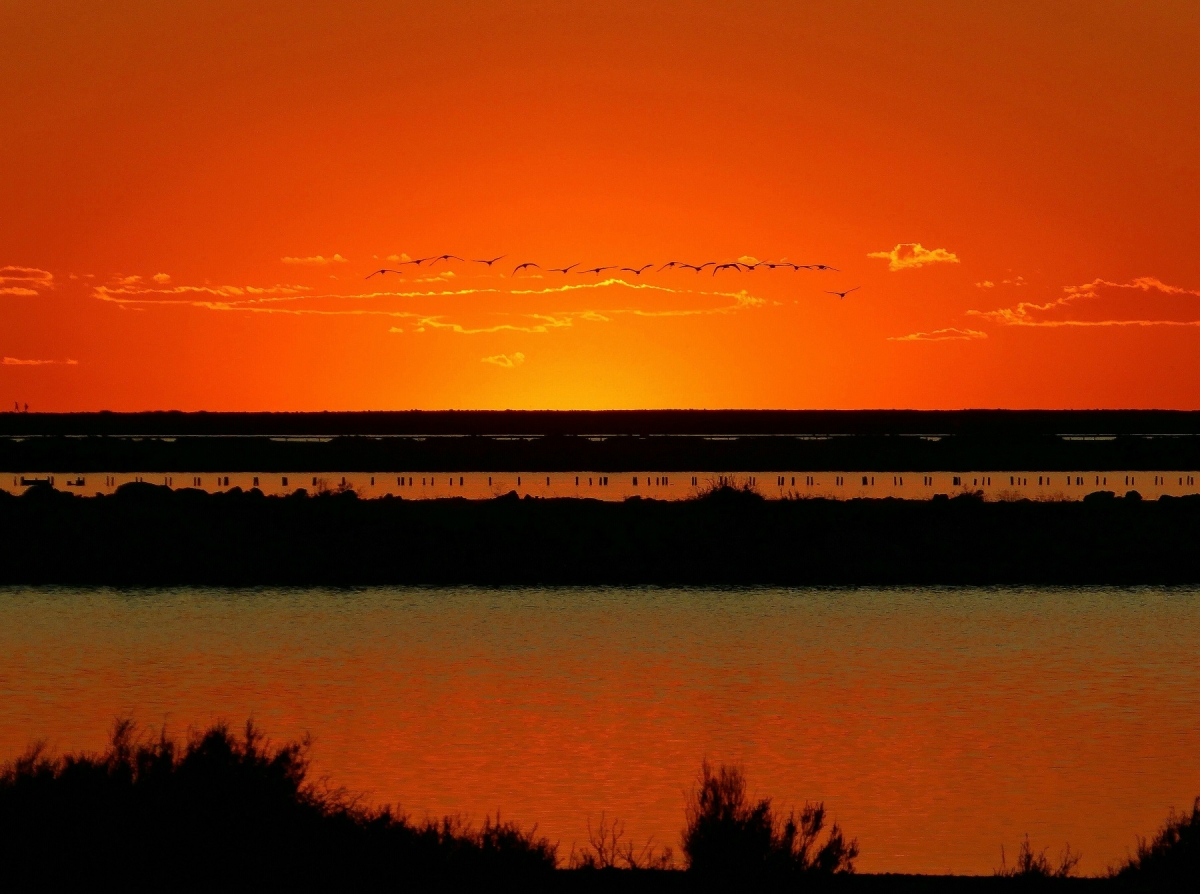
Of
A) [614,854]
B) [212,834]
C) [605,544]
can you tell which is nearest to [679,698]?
[614,854]

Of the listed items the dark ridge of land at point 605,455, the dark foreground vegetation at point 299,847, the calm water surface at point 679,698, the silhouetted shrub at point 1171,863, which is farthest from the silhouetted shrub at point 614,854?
the dark ridge of land at point 605,455

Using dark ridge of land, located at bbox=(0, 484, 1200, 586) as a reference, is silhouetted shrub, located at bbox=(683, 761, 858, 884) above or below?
below

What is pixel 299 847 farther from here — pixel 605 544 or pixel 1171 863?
pixel 605 544

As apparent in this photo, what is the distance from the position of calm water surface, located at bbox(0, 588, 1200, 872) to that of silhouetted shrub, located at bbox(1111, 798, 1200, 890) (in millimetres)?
2049

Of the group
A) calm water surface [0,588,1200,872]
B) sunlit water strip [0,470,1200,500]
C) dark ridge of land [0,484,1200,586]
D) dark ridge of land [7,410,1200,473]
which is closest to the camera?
calm water surface [0,588,1200,872]

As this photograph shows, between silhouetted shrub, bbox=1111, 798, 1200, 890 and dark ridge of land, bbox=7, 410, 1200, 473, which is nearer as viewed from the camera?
silhouetted shrub, bbox=1111, 798, 1200, 890

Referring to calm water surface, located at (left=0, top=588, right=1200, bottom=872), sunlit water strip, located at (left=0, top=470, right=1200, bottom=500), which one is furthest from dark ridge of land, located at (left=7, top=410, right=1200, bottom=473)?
calm water surface, located at (left=0, top=588, right=1200, bottom=872)

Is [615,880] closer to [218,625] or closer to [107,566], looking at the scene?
[218,625]

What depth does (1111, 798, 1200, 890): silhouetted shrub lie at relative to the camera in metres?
12.0

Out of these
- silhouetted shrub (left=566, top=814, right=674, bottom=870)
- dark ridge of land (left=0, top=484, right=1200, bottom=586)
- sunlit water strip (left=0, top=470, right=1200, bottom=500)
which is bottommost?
silhouetted shrub (left=566, top=814, right=674, bottom=870)

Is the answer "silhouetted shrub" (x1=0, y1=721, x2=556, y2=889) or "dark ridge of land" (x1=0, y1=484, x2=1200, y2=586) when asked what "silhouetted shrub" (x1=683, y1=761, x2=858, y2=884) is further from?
"dark ridge of land" (x1=0, y1=484, x2=1200, y2=586)

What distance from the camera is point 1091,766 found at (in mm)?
18500

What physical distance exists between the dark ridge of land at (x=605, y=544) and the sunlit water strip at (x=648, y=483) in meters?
12.4

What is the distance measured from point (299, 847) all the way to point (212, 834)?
63 centimetres
